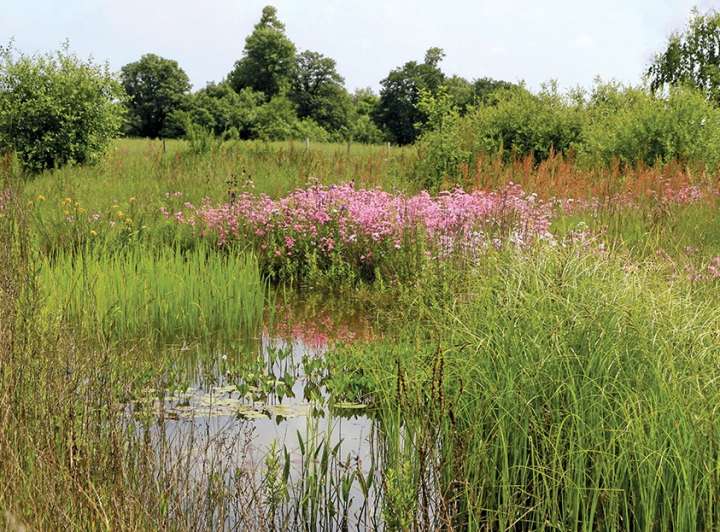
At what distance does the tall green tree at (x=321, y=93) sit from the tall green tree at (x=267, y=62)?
4.49ft

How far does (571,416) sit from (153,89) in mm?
62526

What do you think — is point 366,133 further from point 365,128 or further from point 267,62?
→ point 267,62

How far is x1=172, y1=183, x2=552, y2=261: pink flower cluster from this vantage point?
9.09 metres

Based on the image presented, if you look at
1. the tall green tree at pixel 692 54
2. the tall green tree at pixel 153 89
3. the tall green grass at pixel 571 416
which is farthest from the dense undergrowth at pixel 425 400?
the tall green tree at pixel 153 89

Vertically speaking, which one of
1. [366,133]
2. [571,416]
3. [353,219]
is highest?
[366,133]

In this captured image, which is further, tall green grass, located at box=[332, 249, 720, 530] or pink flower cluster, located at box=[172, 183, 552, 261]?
pink flower cluster, located at box=[172, 183, 552, 261]

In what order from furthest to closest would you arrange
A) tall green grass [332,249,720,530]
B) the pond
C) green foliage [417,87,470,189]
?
1. green foliage [417,87,470,189]
2. the pond
3. tall green grass [332,249,720,530]

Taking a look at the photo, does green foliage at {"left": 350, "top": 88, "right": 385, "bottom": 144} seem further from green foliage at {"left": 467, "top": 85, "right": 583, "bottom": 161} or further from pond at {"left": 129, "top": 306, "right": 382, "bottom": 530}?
pond at {"left": 129, "top": 306, "right": 382, "bottom": 530}

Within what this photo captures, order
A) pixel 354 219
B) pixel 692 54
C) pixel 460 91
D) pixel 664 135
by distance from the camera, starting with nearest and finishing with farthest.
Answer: pixel 354 219 → pixel 664 135 → pixel 692 54 → pixel 460 91

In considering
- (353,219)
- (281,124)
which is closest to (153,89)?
(281,124)

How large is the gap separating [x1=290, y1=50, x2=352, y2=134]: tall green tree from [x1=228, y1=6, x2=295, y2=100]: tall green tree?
1.37 meters

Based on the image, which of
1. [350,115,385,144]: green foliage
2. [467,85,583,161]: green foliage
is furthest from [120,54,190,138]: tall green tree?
[467,85,583,161]: green foliage

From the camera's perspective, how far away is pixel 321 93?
63375 mm

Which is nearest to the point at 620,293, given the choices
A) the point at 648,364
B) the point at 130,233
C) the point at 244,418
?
the point at 648,364
